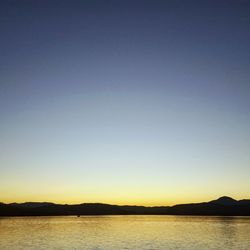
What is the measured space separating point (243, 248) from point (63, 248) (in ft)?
95.4

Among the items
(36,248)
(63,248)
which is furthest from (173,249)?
(36,248)

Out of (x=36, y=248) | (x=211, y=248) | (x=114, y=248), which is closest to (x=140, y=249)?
(x=114, y=248)

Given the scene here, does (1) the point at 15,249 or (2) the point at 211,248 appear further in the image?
(2) the point at 211,248

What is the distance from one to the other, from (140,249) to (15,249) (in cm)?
1861

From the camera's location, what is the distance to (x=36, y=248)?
61875mm

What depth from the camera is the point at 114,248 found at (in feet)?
208

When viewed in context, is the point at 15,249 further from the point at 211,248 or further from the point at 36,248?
the point at 211,248

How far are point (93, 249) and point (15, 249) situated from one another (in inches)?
454

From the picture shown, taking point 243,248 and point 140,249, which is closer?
point 140,249

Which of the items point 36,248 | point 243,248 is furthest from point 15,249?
point 243,248

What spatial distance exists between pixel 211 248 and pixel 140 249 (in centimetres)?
1175

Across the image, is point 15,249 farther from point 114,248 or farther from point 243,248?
point 243,248

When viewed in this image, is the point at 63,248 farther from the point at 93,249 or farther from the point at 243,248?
the point at 243,248

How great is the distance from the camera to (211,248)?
63938mm
